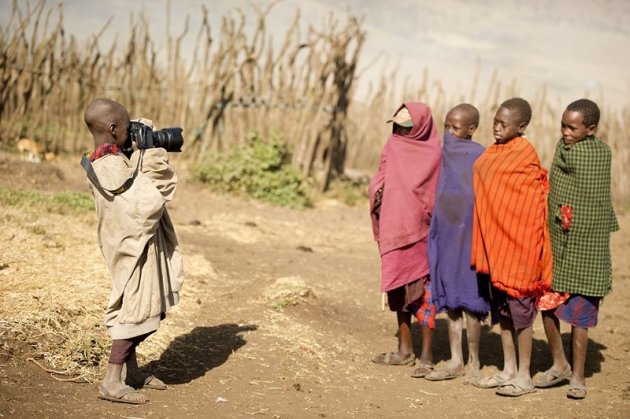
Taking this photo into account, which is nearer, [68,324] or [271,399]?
[271,399]

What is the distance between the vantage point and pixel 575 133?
386 centimetres

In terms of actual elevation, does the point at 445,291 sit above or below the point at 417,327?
above

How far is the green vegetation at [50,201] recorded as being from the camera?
6640 mm

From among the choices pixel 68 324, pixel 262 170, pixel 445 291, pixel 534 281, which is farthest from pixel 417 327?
pixel 262 170

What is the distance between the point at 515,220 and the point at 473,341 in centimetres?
85

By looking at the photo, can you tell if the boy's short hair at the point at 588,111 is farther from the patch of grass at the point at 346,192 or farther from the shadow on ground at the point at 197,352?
the patch of grass at the point at 346,192

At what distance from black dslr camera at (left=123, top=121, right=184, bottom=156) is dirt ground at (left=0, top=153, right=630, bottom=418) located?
129cm

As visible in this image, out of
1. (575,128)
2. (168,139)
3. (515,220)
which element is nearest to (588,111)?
(575,128)

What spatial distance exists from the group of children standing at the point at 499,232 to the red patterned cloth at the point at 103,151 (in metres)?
1.78

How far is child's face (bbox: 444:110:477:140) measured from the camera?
163 inches

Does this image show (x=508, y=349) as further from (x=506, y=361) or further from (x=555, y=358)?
(x=555, y=358)

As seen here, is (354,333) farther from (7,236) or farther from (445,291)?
(7,236)

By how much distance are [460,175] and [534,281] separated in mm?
778

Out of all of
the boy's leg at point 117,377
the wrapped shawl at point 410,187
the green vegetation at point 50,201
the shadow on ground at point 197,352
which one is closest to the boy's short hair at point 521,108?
the wrapped shawl at point 410,187
